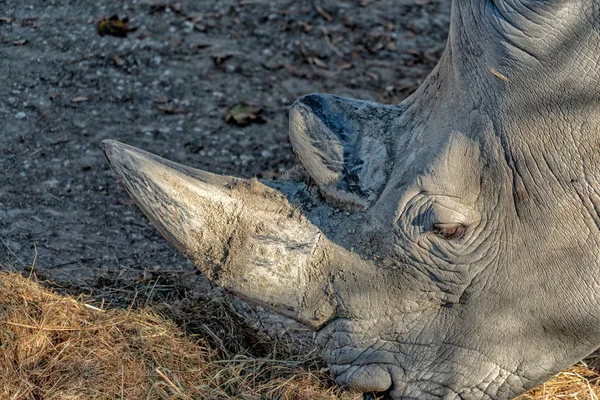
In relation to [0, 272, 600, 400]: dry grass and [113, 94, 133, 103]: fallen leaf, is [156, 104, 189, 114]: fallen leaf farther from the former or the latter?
[0, 272, 600, 400]: dry grass

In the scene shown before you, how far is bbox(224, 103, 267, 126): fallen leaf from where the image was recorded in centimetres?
621

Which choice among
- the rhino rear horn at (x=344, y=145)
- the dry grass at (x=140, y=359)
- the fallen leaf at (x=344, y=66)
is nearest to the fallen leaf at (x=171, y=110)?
the fallen leaf at (x=344, y=66)

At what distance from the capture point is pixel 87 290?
14.2ft

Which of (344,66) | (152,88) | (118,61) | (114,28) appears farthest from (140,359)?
(114,28)

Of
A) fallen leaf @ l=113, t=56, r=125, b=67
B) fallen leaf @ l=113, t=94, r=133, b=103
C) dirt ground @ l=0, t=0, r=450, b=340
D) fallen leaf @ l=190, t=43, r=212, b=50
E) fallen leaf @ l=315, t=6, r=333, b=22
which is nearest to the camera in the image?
dirt ground @ l=0, t=0, r=450, b=340

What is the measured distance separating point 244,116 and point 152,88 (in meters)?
0.76

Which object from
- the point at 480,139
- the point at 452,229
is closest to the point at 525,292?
the point at 452,229

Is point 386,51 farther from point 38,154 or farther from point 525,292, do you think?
point 525,292

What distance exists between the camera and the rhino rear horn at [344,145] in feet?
11.3

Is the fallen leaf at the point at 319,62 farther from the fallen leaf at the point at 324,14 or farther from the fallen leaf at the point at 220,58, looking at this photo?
the fallen leaf at the point at 220,58

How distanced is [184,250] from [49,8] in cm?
440

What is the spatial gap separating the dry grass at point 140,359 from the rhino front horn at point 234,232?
0.49 m

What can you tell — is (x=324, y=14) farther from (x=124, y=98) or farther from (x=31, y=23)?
(x=31, y=23)

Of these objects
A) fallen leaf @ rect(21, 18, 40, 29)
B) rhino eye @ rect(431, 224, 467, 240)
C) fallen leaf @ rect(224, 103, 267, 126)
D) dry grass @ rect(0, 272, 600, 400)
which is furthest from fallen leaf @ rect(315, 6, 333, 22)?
rhino eye @ rect(431, 224, 467, 240)
